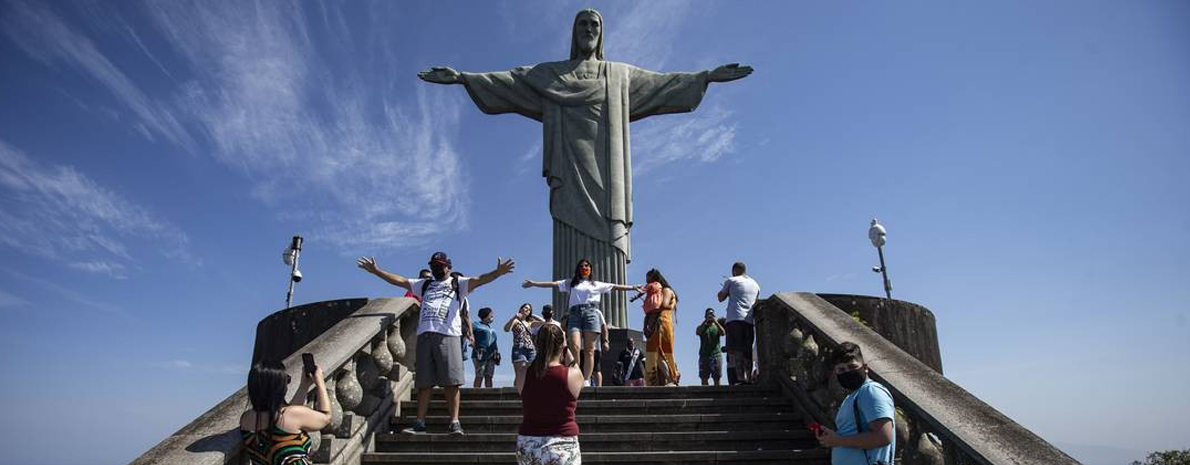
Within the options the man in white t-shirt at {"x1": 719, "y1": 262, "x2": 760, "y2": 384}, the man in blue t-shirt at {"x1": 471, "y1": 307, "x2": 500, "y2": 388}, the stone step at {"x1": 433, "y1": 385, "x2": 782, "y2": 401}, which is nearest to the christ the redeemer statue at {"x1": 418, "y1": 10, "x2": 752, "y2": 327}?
the man in blue t-shirt at {"x1": 471, "y1": 307, "x2": 500, "y2": 388}

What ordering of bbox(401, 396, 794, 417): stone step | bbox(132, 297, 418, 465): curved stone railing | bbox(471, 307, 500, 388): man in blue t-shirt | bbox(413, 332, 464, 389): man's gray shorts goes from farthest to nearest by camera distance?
1. bbox(471, 307, 500, 388): man in blue t-shirt
2. bbox(401, 396, 794, 417): stone step
3. bbox(413, 332, 464, 389): man's gray shorts
4. bbox(132, 297, 418, 465): curved stone railing

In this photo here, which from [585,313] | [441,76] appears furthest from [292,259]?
[585,313]

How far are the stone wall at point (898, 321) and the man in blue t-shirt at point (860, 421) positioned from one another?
519cm

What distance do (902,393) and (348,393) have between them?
12.5 feet

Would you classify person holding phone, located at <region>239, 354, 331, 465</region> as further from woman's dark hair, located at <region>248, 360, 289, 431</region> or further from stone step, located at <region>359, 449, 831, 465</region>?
stone step, located at <region>359, 449, 831, 465</region>

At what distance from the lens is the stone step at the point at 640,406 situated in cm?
670

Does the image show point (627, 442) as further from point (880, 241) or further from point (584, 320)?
point (880, 241)

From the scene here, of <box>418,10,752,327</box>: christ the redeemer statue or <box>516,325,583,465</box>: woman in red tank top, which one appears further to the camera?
<box>418,10,752,327</box>: christ the redeemer statue

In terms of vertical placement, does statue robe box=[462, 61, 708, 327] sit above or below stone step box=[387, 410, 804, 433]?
above

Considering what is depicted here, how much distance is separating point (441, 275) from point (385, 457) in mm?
1517

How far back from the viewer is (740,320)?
8.19 meters

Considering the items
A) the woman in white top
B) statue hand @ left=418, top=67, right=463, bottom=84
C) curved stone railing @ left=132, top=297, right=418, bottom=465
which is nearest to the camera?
curved stone railing @ left=132, top=297, right=418, bottom=465

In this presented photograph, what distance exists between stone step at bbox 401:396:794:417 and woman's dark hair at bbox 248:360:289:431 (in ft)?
10.5

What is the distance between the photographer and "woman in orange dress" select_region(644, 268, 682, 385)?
27.8 ft
